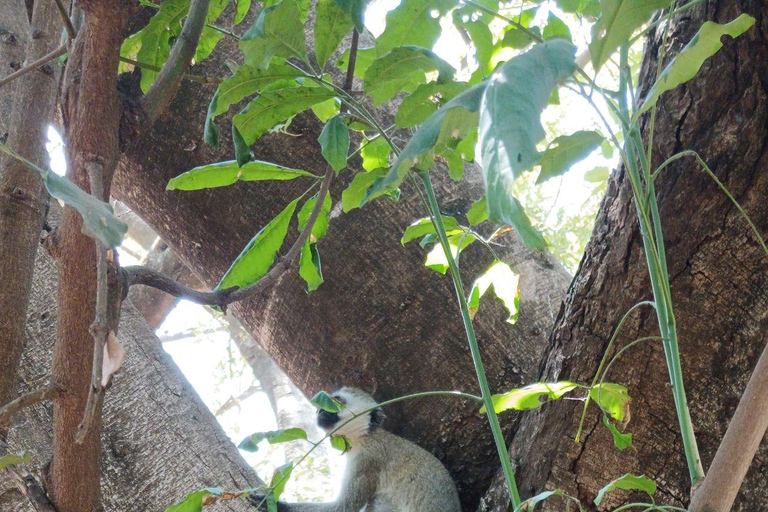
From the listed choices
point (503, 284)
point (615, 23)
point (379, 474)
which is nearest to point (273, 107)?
point (615, 23)

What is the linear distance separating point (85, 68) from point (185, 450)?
0.78 metres

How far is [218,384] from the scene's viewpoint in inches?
387

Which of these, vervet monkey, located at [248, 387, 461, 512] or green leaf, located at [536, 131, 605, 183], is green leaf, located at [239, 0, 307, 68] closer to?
green leaf, located at [536, 131, 605, 183]

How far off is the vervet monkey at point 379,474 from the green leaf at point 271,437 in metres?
0.65

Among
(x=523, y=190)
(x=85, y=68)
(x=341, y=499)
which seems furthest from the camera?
(x=523, y=190)

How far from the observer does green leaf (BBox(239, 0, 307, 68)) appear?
980mm

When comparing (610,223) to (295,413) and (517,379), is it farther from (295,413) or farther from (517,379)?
(295,413)

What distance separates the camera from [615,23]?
2.48ft

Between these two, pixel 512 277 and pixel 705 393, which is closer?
pixel 705 393

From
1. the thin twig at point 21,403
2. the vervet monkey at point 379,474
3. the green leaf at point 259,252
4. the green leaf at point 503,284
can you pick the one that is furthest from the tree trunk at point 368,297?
the thin twig at point 21,403

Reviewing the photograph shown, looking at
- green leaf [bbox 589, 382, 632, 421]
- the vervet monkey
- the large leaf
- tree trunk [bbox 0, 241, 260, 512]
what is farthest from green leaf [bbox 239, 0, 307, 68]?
the vervet monkey

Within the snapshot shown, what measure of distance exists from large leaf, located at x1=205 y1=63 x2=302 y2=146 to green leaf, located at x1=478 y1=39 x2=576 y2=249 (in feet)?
1.52

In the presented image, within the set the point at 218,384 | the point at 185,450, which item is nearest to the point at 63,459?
the point at 185,450

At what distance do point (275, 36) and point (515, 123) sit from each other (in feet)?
1.69
